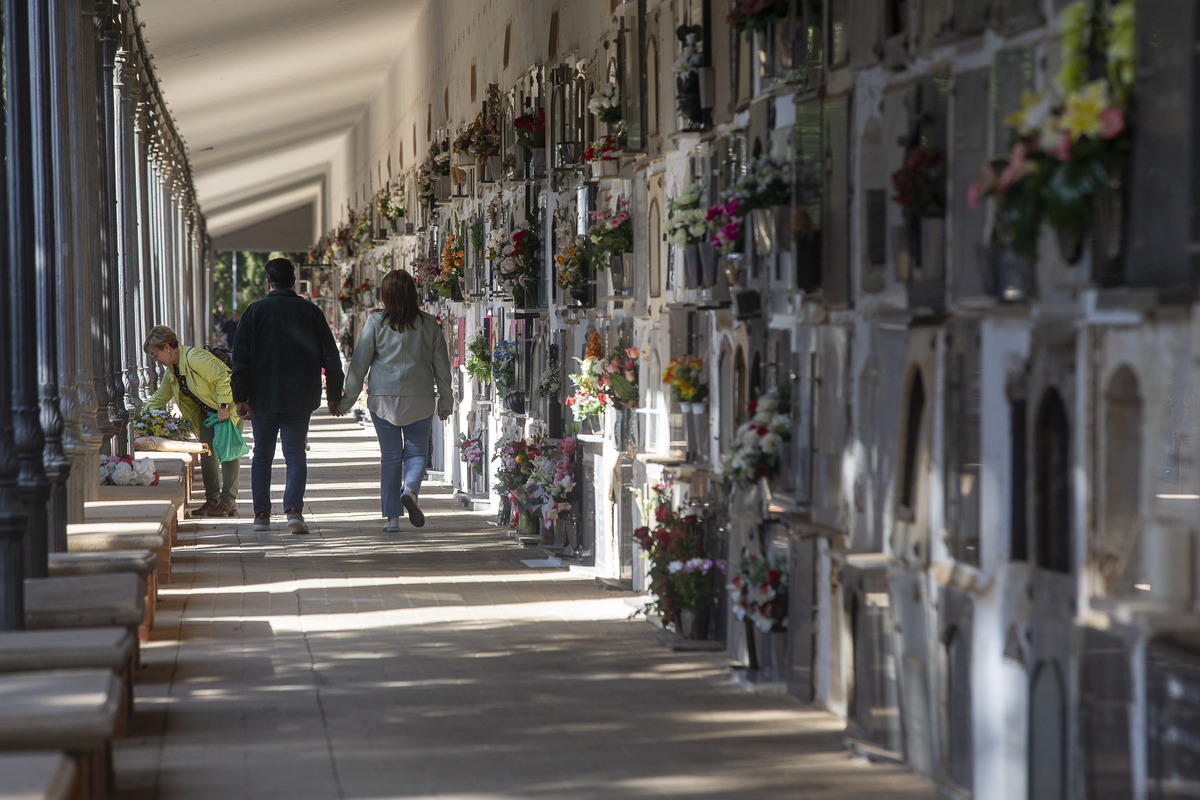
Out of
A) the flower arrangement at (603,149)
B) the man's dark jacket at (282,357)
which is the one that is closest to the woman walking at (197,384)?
the man's dark jacket at (282,357)

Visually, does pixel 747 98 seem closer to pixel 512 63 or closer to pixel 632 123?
pixel 632 123

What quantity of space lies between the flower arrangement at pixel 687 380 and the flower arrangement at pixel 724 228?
26.1 inches

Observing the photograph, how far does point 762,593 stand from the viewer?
4949 millimetres

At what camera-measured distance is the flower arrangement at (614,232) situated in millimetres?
7016

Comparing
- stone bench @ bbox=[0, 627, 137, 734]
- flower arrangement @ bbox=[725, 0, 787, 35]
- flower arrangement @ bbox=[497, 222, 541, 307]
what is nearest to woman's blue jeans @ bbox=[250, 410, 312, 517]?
flower arrangement @ bbox=[497, 222, 541, 307]

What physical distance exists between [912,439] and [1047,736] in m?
0.95

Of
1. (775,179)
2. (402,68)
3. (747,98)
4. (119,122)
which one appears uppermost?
(402,68)

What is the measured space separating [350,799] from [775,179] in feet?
7.39

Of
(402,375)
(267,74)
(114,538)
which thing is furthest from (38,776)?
(267,74)

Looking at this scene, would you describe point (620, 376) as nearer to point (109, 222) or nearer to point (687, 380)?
point (687, 380)

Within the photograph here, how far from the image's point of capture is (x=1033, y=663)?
3354 millimetres

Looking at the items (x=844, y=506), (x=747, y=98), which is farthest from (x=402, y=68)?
(x=844, y=506)

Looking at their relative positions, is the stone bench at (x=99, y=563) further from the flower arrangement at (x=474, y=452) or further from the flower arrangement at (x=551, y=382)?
the flower arrangement at (x=474, y=452)

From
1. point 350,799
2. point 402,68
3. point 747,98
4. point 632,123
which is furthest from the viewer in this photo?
point 402,68
